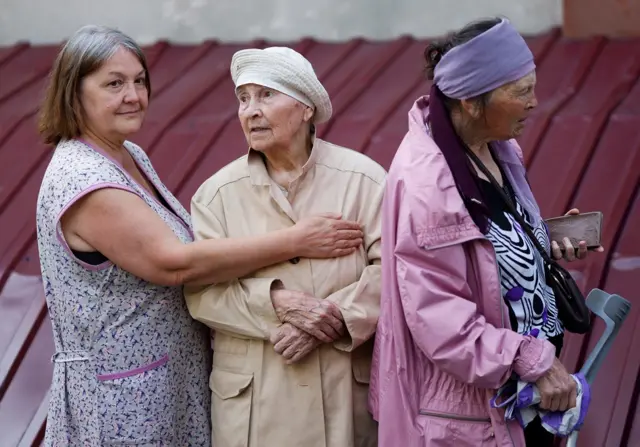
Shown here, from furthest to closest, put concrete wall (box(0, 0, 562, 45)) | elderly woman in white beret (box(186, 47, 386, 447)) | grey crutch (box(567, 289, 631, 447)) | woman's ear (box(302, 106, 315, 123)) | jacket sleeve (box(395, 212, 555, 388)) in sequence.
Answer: concrete wall (box(0, 0, 562, 45)) < woman's ear (box(302, 106, 315, 123)) < elderly woman in white beret (box(186, 47, 386, 447)) < grey crutch (box(567, 289, 631, 447)) < jacket sleeve (box(395, 212, 555, 388))

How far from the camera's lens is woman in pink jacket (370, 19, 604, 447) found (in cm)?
307

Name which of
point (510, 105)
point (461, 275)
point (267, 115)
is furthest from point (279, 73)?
point (461, 275)

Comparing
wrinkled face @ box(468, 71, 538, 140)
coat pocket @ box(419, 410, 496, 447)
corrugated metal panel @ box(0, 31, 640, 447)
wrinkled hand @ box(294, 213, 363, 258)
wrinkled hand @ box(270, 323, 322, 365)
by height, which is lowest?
corrugated metal panel @ box(0, 31, 640, 447)

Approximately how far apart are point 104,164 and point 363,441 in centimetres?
108

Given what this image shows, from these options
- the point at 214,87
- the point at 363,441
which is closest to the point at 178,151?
the point at 214,87

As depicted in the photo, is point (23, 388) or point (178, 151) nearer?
point (23, 388)

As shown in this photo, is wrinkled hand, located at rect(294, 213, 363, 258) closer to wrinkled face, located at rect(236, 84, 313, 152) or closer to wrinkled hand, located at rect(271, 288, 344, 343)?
wrinkled hand, located at rect(271, 288, 344, 343)

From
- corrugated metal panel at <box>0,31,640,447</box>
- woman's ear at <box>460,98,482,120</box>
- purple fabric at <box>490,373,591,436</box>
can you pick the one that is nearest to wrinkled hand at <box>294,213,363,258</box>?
woman's ear at <box>460,98,482,120</box>

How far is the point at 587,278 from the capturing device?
416 cm

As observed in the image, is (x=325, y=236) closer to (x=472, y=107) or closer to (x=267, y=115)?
(x=267, y=115)

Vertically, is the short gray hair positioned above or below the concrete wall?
above

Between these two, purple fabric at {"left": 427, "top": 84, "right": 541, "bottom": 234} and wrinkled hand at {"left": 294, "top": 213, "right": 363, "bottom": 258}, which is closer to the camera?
purple fabric at {"left": 427, "top": 84, "right": 541, "bottom": 234}

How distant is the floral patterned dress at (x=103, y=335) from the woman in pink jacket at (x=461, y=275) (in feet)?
2.15

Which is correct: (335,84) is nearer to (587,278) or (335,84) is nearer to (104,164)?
(587,278)
